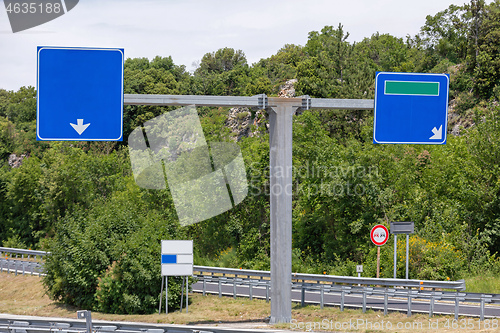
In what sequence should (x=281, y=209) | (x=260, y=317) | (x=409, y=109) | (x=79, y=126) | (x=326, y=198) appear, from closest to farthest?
1. (x=79, y=126)
2. (x=409, y=109)
3. (x=281, y=209)
4. (x=260, y=317)
5. (x=326, y=198)

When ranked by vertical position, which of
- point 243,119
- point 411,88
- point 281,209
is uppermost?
point 243,119

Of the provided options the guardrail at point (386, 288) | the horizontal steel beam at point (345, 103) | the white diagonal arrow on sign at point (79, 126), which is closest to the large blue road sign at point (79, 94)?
the white diagonal arrow on sign at point (79, 126)

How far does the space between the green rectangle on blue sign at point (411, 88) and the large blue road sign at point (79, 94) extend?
7505mm

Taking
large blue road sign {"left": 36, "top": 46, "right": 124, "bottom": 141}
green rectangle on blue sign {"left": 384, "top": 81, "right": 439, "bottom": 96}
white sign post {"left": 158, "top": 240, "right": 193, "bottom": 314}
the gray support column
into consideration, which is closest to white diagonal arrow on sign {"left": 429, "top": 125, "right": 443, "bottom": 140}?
green rectangle on blue sign {"left": 384, "top": 81, "right": 439, "bottom": 96}

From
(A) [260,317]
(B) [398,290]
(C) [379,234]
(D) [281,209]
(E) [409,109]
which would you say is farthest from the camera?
(C) [379,234]

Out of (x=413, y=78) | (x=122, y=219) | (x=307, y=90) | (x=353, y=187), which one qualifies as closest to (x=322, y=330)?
(x=413, y=78)

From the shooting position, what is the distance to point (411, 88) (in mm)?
15523

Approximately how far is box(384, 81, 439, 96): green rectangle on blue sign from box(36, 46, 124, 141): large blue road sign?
24.6ft

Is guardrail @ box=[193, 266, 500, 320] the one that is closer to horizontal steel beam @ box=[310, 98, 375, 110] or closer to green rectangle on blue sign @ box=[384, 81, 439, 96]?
horizontal steel beam @ box=[310, 98, 375, 110]

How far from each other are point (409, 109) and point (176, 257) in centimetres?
990

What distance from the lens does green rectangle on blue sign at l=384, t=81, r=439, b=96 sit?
1550cm

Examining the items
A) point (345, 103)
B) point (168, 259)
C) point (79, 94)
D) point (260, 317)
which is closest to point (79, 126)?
point (79, 94)

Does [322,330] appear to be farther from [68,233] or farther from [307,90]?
[307,90]

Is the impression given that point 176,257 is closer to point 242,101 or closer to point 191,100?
point 191,100
